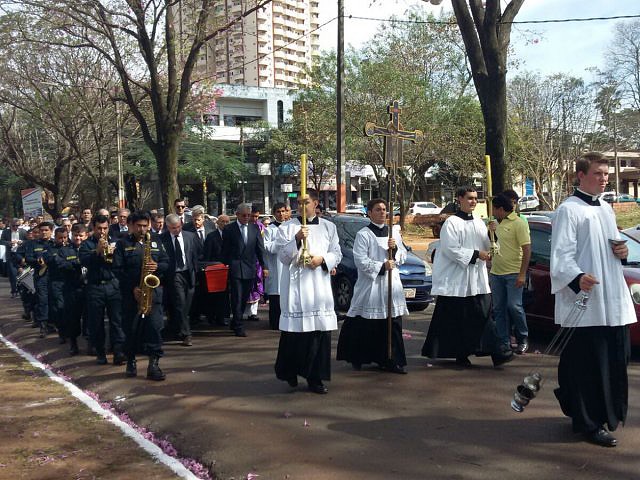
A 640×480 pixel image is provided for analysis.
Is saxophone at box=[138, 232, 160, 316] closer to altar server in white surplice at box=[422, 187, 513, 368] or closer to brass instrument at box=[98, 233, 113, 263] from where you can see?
brass instrument at box=[98, 233, 113, 263]

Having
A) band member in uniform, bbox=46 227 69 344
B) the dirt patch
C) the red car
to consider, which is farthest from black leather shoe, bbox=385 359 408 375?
band member in uniform, bbox=46 227 69 344

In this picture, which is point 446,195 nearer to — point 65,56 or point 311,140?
point 311,140

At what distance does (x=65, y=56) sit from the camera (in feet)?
81.5

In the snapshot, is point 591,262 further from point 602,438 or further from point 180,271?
point 180,271

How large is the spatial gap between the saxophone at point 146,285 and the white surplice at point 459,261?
2931 mm

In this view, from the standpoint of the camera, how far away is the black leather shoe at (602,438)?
16.1 feet

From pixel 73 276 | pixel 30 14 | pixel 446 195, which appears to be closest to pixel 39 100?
pixel 30 14

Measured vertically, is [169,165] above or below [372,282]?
above

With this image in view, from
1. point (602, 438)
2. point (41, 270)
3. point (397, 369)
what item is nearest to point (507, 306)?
point (397, 369)

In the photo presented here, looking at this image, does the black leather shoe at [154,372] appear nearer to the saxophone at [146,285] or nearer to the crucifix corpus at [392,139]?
the saxophone at [146,285]

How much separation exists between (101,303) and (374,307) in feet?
11.2

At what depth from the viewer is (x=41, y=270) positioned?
11297 mm

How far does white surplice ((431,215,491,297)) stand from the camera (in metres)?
7.38

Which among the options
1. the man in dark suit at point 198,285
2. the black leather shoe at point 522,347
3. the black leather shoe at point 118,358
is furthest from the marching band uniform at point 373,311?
the man in dark suit at point 198,285
